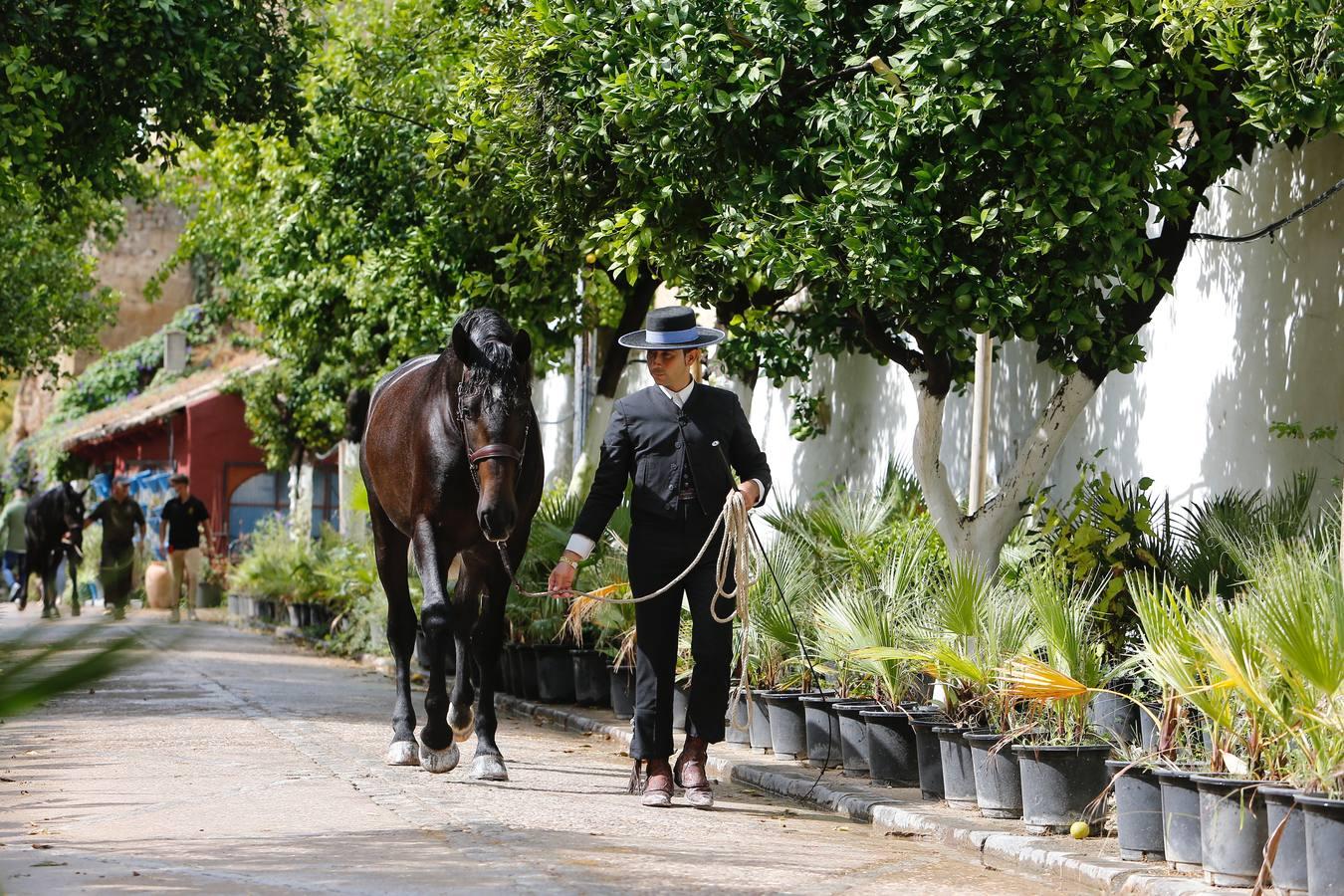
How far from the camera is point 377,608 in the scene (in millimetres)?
16406

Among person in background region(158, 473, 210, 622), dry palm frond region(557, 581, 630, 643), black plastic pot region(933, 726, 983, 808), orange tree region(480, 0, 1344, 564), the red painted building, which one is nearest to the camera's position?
orange tree region(480, 0, 1344, 564)

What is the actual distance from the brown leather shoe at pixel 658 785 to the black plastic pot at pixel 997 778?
1.45 meters

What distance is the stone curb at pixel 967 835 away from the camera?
5.62 m

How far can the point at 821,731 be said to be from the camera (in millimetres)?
8602

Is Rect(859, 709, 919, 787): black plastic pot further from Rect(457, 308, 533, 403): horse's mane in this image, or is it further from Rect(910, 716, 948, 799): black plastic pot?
Rect(457, 308, 533, 403): horse's mane

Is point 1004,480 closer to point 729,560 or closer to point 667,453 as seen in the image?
point 729,560

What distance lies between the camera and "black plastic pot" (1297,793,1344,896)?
4.72 metres

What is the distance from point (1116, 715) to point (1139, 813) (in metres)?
1.00

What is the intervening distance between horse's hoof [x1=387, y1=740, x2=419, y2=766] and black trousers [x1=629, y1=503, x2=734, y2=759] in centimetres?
152

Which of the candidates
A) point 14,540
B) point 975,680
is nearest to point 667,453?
point 975,680

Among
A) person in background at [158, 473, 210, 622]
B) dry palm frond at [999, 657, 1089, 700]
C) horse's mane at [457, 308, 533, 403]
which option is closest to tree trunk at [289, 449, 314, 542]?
person in background at [158, 473, 210, 622]

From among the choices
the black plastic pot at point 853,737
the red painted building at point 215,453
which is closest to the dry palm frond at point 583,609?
the black plastic pot at point 853,737

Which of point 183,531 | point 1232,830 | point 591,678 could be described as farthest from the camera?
point 183,531

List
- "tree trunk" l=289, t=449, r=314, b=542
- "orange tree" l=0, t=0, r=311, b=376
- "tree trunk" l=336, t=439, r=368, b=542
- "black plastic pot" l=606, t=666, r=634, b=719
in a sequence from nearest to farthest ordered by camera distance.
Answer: "orange tree" l=0, t=0, r=311, b=376 → "black plastic pot" l=606, t=666, r=634, b=719 → "tree trunk" l=336, t=439, r=368, b=542 → "tree trunk" l=289, t=449, r=314, b=542
